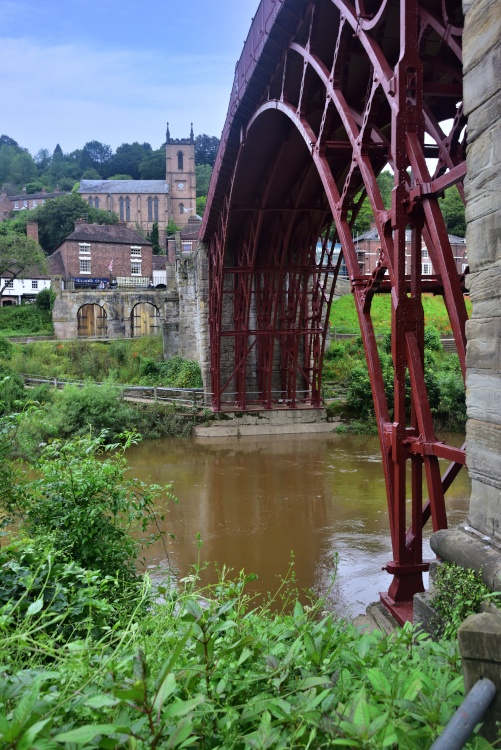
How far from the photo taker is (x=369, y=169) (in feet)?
22.5

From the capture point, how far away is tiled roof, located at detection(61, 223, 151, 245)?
147ft

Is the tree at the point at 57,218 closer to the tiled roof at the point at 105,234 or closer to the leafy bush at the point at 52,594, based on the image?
the tiled roof at the point at 105,234

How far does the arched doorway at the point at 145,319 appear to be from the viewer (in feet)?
123

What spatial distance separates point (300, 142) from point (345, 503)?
316 inches

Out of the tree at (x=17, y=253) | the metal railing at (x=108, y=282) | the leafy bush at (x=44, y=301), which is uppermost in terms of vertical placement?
the tree at (x=17, y=253)

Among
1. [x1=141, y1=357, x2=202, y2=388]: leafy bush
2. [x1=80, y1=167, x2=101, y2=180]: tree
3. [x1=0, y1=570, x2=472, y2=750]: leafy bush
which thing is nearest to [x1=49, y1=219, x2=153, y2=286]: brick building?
[x1=141, y1=357, x2=202, y2=388]: leafy bush

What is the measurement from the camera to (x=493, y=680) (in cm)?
184

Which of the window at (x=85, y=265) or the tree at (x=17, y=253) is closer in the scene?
the tree at (x=17, y=253)

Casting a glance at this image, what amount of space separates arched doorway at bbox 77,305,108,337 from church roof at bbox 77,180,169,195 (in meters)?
39.3

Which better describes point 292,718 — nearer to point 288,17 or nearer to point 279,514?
point 288,17

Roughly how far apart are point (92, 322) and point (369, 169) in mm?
32397

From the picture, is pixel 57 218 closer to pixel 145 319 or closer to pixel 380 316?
pixel 145 319

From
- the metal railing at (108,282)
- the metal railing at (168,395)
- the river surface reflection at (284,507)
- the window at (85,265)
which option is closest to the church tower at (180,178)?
the metal railing at (108,282)

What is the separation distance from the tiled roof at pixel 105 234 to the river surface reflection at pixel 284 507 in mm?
27697
